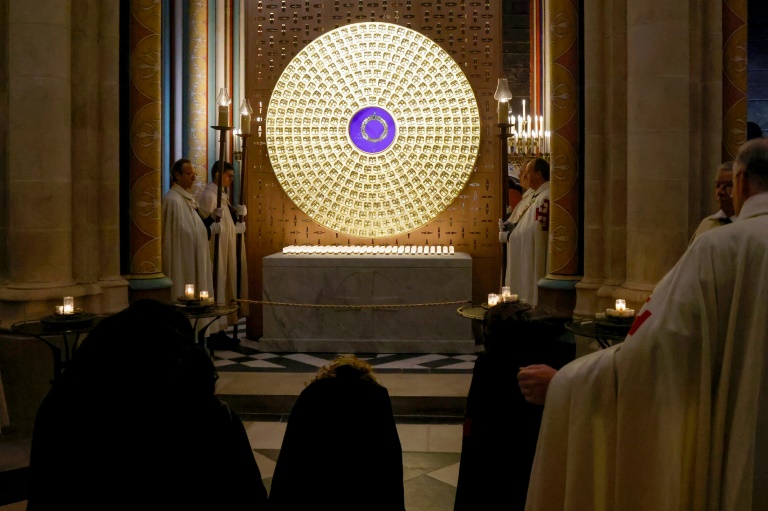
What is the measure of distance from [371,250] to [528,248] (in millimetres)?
1929

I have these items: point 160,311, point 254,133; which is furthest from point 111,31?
point 160,311

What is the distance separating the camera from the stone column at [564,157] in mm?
5883

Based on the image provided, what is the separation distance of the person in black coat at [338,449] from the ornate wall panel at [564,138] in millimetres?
3712

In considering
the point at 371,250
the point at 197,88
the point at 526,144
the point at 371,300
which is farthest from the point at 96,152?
the point at 526,144

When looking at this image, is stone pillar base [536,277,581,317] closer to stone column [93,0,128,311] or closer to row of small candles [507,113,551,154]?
stone column [93,0,128,311]

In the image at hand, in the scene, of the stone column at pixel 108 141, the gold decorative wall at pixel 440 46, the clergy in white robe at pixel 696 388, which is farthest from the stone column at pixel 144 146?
the clergy in white robe at pixel 696 388

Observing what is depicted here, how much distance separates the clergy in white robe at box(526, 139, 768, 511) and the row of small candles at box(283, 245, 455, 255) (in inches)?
239

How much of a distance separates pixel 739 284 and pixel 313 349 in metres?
6.34

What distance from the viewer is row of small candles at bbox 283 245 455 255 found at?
8.21 metres

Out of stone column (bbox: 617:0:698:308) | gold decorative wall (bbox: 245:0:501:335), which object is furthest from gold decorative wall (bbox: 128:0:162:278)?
stone column (bbox: 617:0:698:308)

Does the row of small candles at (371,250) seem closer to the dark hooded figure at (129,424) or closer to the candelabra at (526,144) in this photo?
the candelabra at (526,144)

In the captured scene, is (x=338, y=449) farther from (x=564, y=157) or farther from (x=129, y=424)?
(x=564, y=157)

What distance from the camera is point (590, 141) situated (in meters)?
5.46

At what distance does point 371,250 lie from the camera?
27.5 feet
